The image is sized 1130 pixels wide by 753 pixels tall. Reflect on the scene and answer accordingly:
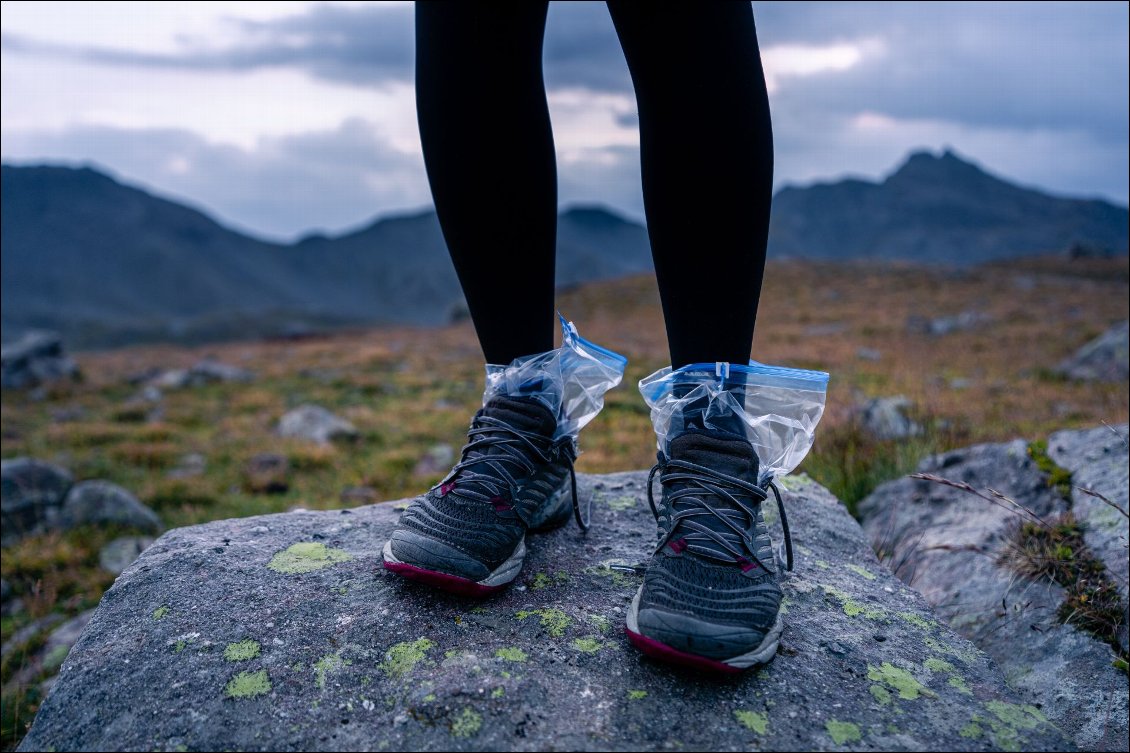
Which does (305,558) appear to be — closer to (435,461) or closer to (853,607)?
(853,607)

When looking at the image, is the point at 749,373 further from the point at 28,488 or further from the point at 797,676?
the point at 28,488

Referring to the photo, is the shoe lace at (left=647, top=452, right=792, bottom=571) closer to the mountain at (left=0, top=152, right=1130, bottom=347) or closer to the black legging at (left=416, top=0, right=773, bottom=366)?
the black legging at (left=416, top=0, right=773, bottom=366)

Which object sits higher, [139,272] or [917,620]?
[917,620]

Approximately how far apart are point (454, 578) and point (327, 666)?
0.31 meters

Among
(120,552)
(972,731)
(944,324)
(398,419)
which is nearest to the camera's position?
(972,731)

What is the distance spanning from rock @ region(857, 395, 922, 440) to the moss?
9.60 ft

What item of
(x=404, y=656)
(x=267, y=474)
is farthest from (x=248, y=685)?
(x=267, y=474)

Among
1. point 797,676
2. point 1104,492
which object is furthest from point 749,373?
point 1104,492

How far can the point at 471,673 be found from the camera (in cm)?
131

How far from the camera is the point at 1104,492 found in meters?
2.30

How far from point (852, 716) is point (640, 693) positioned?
1.23 feet

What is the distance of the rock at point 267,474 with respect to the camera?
5375 millimetres

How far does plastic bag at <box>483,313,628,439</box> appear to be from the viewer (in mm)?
1870

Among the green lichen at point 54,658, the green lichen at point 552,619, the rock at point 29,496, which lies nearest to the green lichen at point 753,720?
the green lichen at point 552,619
